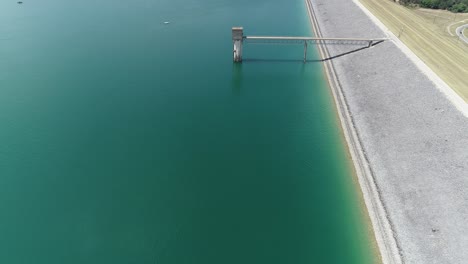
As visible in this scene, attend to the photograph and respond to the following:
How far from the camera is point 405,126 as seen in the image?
26.0 m

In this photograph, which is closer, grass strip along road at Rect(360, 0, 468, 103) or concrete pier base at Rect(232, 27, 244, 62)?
grass strip along road at Rect(360, 0, 468, 103)

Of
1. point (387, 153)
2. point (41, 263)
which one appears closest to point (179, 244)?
point (41, 263)

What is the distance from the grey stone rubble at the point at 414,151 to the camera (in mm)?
18092

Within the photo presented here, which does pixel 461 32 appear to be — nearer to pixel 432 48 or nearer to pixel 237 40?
pixel 432 48

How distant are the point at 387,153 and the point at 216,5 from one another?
60439 mm

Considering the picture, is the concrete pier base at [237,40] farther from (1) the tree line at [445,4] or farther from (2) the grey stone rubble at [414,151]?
(1) the tree line at [445,4]

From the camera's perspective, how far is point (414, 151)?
23.4 m

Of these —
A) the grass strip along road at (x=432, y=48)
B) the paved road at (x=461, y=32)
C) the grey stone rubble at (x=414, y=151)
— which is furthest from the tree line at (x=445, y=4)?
the grey stone rubble at (x=414, y=151)

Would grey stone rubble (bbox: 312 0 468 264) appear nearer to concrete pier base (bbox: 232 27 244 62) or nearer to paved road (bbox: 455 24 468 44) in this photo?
concrete pier base (bbox: 232 27 244 62)

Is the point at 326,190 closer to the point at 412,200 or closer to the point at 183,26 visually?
the point at 412,200

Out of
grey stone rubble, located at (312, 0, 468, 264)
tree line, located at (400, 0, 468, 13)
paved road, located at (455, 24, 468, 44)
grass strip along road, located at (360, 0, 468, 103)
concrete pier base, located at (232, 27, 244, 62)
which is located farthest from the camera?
tree line, located at (400, 0, 468, 13)

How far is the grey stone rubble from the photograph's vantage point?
1809cm

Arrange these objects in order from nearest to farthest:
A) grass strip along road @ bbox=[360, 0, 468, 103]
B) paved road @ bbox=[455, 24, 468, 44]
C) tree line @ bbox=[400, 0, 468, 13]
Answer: grass strip along road @ bbox=[360, 0, 468, 103], paved road @ bbox=[455, 24, 468, 44], tree line @ bbox=[400, 0, 468, 13]

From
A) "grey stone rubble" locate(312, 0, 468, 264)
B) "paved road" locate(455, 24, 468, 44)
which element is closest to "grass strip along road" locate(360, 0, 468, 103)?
"grey stone rubble" locate(312, 0, 468, 264)
